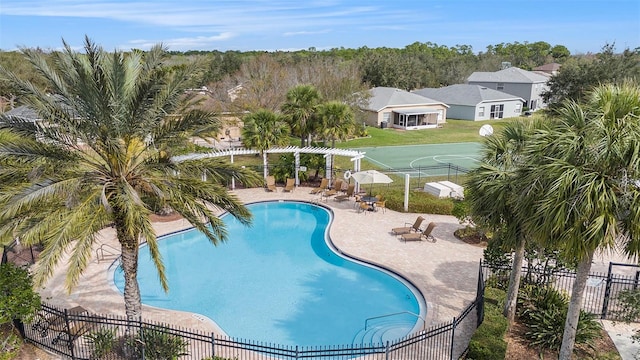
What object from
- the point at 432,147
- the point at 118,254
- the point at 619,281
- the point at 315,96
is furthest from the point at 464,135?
the point at 118,254

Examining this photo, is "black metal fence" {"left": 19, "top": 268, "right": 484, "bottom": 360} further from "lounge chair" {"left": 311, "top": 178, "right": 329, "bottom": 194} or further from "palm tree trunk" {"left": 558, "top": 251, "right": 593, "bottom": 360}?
"lounge chair" {"left": 311, "top": 178, "right": 329, "bottom": 194}

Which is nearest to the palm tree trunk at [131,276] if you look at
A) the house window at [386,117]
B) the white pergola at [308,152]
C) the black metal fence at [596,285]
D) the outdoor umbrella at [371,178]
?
the black metal fence at [596,285]

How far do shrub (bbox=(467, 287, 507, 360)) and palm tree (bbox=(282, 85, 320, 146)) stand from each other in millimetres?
19269

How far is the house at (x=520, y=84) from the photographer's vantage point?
66500 mm

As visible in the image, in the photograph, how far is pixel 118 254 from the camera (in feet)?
59.1

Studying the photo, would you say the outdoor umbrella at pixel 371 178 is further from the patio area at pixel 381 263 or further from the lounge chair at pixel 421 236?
the lounge chair at pixel 421 236

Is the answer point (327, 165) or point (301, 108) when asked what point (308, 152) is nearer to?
point (327, 165)

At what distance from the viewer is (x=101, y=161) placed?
1033cm

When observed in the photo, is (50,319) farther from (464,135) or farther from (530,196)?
(464,135)

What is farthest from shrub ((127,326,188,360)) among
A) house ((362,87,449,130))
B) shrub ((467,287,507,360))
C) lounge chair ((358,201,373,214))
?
house ((362,87,449,130))

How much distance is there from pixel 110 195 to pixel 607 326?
45.7 feet

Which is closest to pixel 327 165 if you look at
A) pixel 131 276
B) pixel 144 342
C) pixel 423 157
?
pixel 423 157

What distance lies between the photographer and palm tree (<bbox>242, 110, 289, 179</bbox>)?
26938 millimetres

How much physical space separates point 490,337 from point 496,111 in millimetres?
54592
